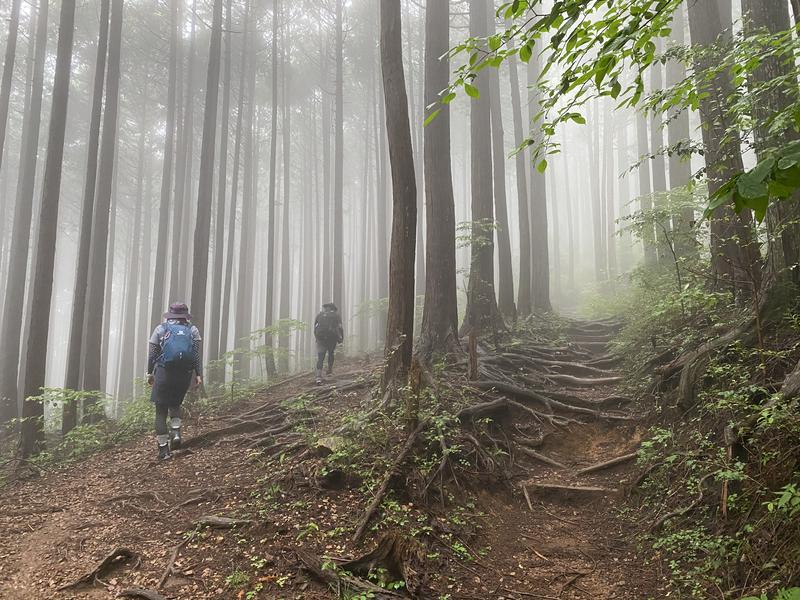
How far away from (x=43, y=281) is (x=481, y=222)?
8824mm

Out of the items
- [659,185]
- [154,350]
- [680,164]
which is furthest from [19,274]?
[659,185]

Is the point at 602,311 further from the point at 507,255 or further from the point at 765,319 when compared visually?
the point at 765,319

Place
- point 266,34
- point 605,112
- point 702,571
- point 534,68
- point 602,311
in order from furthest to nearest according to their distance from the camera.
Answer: point 605,112
point 266,34
point 534,68
point 602,311
point 702,571

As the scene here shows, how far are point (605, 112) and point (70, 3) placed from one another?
31.7 m

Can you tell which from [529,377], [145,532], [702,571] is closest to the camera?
[702,571]

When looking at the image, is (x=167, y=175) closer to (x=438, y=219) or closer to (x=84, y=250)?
(x=84, y=250)

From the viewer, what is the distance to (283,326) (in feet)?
52.1

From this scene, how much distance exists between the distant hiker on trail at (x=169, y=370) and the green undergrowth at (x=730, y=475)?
6226 mm

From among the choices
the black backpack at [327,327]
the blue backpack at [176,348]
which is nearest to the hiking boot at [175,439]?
the blue backpack at [176,348]

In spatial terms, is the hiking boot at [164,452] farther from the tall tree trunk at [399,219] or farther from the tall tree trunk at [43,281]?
the tall tree trunk at [399,219]

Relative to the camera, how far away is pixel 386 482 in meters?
4.49

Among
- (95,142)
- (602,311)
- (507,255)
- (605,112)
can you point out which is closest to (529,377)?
(507,255)

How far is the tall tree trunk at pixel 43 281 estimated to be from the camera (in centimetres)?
804

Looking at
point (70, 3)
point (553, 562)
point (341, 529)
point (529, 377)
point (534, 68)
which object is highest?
point (534, 68)
